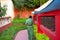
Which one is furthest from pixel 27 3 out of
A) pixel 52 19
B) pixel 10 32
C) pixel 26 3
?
pixel 52 19

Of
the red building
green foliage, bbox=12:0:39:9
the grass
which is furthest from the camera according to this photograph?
green foliage, bbox=12:0:39:9

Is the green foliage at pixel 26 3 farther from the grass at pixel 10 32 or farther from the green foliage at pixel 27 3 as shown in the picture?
the grass at pixel 10 32

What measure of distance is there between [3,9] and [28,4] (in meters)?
18.5

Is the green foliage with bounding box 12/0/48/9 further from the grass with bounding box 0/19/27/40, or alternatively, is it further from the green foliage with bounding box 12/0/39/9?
the grass with bounding box 0/19/27/40

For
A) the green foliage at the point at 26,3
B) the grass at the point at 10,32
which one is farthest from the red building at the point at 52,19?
the green foliage at the point at 26,3

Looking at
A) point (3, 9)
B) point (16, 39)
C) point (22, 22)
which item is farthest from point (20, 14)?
point (16, 39)

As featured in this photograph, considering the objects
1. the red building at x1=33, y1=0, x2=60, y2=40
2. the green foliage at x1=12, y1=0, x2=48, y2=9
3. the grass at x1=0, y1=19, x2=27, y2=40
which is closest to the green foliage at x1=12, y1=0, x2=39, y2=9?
the green foliage at x1=12, y1=0, x2=48, y2=9

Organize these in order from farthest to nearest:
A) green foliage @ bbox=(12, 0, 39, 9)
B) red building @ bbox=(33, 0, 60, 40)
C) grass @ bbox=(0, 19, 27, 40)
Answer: green foliage @ bbox=(12, 0, 39, 9)
grass @ bbox=(0, 19, 27, 40)
red building @ bbox=(33, 0, 60, 40)

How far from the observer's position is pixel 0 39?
15148 millimetres

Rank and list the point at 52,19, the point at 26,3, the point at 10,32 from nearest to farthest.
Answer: the point at 52,19 → the point at 10,32 → the point at 26,3

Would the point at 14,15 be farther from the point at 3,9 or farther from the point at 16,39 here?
the point at 16,39

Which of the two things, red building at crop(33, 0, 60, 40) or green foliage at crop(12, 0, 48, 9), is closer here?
Answer: red building at crop(33, 0, 60, 40)

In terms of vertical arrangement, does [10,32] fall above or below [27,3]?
below

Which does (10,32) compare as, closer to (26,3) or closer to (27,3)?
(26,3)
